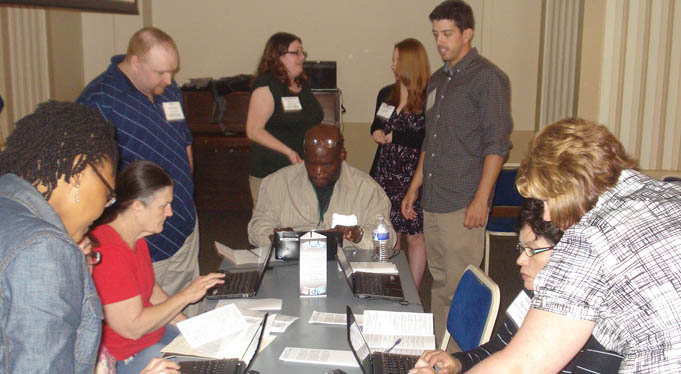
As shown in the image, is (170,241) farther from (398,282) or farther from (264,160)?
(398,282)

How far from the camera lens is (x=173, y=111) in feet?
9.95

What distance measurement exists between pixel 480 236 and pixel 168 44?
1868mm

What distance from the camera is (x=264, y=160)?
3.62m

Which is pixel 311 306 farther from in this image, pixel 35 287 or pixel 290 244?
pixel 35 287

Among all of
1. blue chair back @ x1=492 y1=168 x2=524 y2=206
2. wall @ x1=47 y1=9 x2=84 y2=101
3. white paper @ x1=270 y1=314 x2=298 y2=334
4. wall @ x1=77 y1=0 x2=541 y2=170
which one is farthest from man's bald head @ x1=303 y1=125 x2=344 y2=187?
wall @ x1=77 y1=0 x2=541 y2=170

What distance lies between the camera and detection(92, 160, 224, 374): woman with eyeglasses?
80.4 inches

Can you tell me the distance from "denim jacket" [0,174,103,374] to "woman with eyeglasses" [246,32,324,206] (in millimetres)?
2484

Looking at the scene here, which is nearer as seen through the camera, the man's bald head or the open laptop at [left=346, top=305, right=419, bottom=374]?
the open laptop at [left=346, top=305, right=419, bottom=374]

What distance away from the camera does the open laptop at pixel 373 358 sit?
1625 mm

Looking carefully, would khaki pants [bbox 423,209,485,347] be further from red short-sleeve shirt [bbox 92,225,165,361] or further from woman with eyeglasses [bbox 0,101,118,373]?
woman with eyeglasses [bbox 0,101,118,373]

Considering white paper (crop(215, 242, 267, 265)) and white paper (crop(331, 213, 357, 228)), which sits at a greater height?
white paper (crop(331, 213, 357, 228))

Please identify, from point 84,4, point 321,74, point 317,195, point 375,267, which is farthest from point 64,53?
point 375,267

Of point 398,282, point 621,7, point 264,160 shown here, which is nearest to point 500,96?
point 398,282

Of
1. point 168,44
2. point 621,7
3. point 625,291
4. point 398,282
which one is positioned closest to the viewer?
point 625,291
